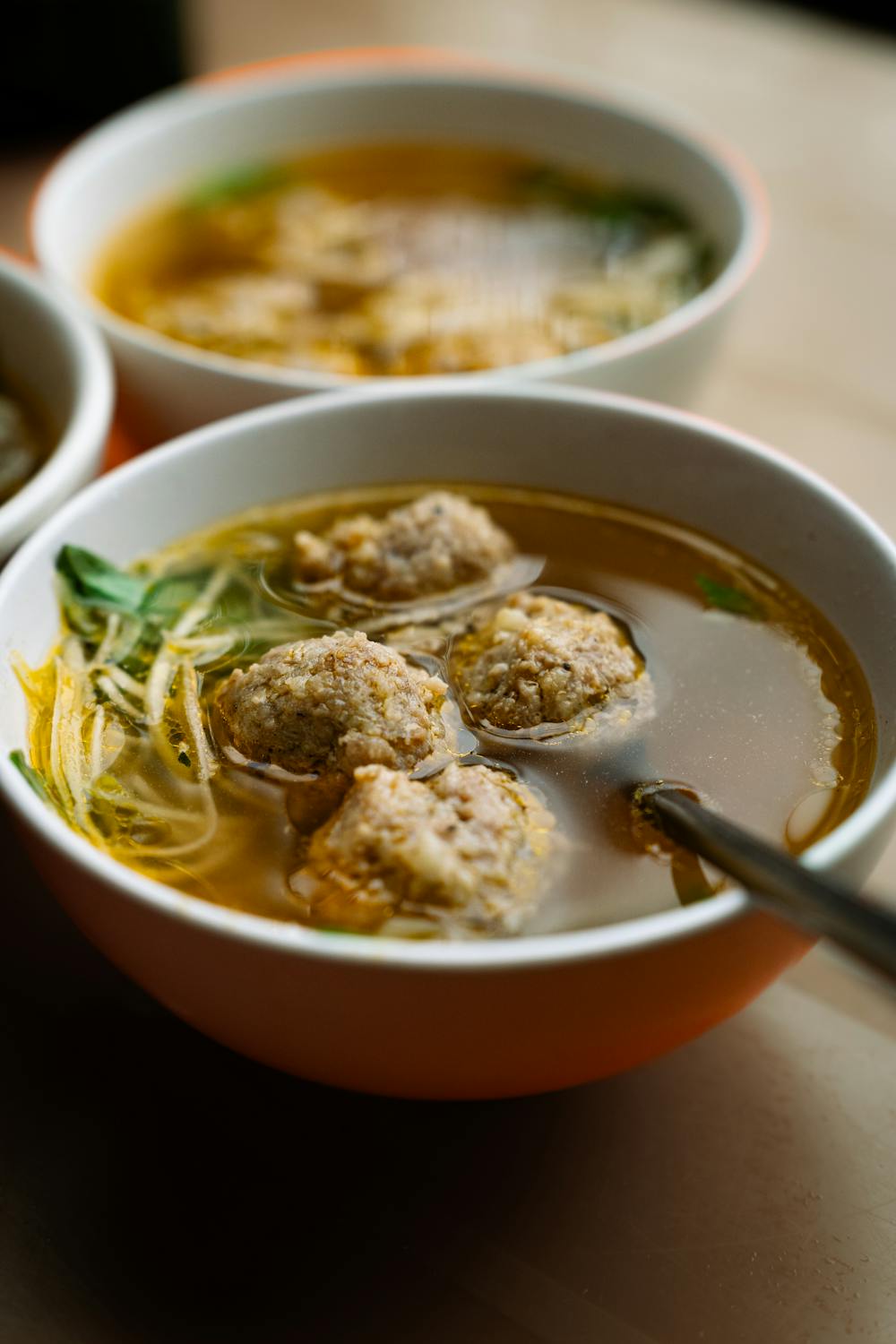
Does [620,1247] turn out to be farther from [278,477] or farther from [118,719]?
[278,477]

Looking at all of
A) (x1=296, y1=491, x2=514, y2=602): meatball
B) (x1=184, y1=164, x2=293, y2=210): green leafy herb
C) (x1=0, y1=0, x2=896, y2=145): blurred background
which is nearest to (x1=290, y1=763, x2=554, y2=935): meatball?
(x1=296, y1=491, x2=514, y2=602): meatball

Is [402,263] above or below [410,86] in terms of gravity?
below

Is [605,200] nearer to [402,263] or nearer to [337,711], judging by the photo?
[402,263]

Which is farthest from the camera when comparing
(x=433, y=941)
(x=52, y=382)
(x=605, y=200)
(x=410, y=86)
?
(x=410, y=86)

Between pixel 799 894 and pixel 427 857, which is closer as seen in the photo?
pixel 799 894

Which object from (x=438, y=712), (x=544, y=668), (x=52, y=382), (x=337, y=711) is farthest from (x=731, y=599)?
(x=52, y=382)

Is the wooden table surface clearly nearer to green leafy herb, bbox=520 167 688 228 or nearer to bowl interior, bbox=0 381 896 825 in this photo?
bowl interior, bbox=0 381 896 825

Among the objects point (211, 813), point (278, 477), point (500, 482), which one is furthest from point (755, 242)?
point (211, 813)
